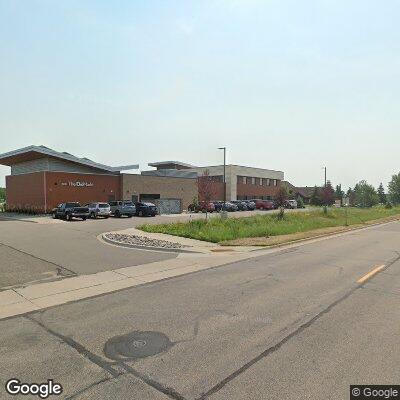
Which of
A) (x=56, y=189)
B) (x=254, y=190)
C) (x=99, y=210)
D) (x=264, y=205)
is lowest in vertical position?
(x=99, y=210)

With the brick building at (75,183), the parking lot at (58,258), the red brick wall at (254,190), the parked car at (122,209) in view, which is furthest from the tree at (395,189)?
the parking lot at (58,258)

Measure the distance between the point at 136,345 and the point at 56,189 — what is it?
4017 cm

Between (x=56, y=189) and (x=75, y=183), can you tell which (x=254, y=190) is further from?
(x=56, y=189)

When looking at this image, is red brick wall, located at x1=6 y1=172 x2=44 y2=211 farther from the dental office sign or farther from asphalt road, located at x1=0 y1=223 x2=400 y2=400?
asphalt road, located at x1=0 y1=223 x2=400 y2=400

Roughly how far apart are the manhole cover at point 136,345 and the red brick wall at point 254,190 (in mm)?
71598

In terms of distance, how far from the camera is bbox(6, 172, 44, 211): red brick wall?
42.9 meters

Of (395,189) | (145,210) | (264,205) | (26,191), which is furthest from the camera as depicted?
(395,189)

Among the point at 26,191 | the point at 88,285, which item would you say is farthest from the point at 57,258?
the point at 26,191

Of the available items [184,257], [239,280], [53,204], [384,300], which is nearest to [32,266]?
[184,257]

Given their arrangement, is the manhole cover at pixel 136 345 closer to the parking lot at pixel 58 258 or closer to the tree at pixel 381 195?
the parking lot at pixel 58 258

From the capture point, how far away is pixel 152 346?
18.0 feet

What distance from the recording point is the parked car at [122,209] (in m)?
39.8

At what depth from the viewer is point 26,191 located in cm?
4666

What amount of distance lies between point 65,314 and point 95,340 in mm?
1722
